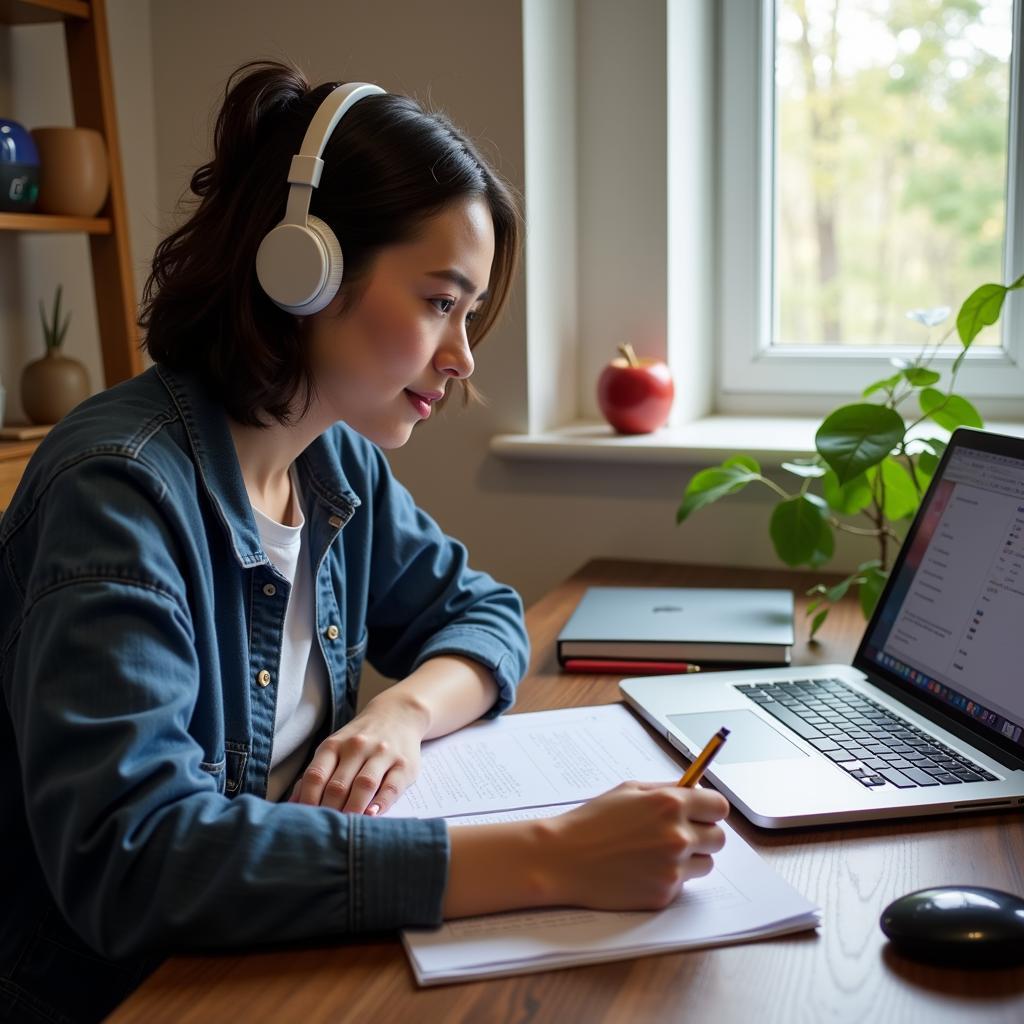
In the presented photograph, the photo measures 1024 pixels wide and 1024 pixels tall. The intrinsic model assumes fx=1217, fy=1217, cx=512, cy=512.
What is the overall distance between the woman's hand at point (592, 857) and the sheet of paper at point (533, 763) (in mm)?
127

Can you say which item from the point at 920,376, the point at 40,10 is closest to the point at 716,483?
the point at 920,376

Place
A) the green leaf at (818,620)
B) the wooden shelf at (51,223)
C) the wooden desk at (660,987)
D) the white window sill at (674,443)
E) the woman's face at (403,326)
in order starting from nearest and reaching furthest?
the wooden desk at (660,987)
the woman's face at (403,326)
the green leaf at (818,620)
the wooden shelf at (51,223)
the white window sill at (674,443)

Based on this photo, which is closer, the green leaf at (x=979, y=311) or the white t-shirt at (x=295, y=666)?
the white t-shirt at (x=295, y=666)

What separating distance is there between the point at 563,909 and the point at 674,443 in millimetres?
1044

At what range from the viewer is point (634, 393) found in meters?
1.76

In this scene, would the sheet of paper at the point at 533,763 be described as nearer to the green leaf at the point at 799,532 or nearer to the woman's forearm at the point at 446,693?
the woman's forearm at the point at 446,693

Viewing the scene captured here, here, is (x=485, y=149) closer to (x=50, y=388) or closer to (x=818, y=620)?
(x=50, y=388)

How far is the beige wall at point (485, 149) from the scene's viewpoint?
1715 millimetres

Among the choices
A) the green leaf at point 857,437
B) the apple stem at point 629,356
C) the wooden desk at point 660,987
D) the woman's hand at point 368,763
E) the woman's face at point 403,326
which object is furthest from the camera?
the apple stem at point 629,356

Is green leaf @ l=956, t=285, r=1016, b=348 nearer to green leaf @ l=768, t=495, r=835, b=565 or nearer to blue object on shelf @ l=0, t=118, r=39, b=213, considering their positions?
green leaf @ l=768, t=495, r=835, b=565

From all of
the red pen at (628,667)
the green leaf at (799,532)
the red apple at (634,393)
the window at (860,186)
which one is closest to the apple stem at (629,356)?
the red apple at (634,393)

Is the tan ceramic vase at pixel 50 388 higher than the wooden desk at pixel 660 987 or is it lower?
higher

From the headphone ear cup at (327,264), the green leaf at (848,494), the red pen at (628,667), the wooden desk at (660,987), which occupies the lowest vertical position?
the red pen at (628,667)

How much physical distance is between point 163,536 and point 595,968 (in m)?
0.40
